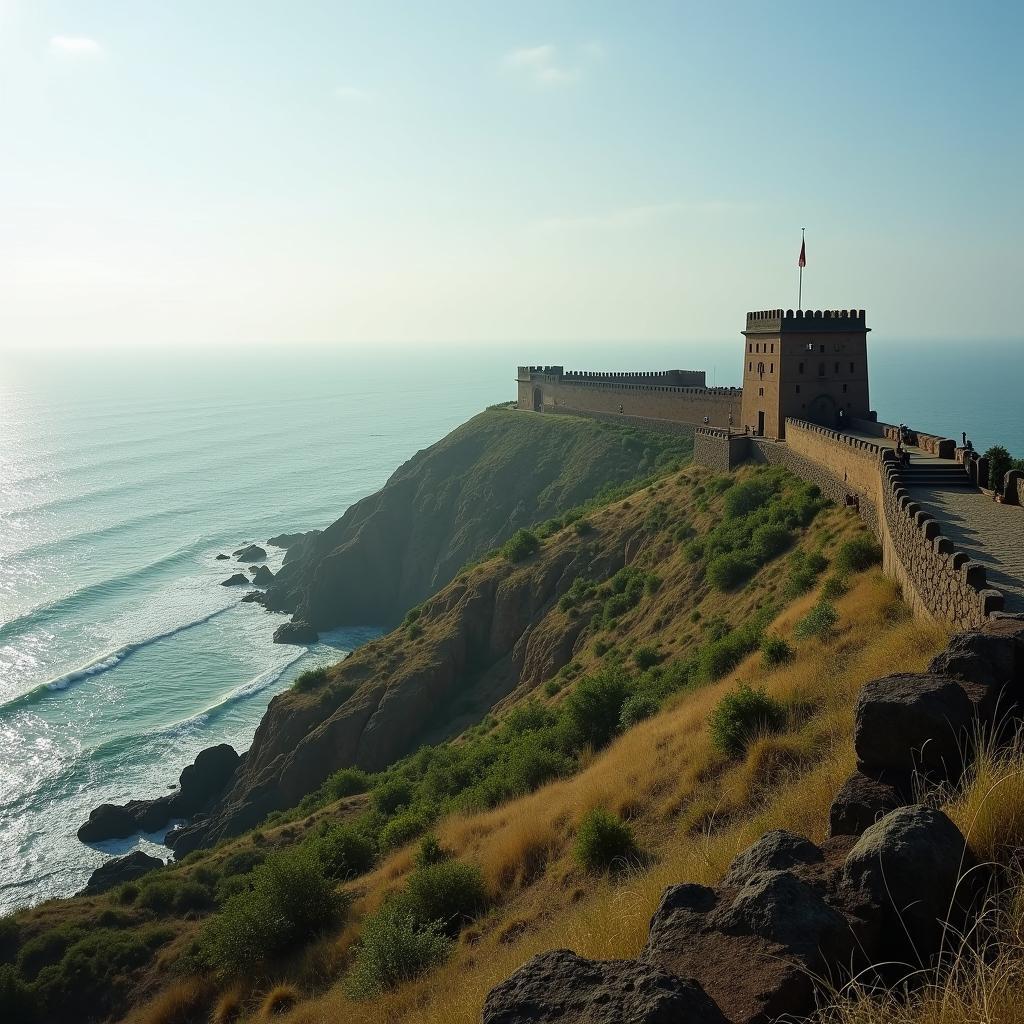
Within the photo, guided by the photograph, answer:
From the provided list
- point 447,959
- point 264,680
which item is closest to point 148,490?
point 264,680

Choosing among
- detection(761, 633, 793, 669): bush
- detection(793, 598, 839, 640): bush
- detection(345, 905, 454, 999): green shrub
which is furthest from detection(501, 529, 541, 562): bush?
detection(345, 905, 454, 999): green shrub

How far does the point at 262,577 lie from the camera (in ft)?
238

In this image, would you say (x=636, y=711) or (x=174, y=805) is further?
(x=174, y=805)

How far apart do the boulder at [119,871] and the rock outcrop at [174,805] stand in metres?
2.85

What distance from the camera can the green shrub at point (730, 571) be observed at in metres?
28.8

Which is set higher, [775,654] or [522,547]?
[775,654]

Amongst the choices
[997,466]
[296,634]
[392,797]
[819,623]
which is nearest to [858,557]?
[997,466]

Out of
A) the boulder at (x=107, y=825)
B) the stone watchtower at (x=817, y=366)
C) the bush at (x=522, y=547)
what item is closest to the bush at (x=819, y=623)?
the stone watchtower at (x=817, y=366)

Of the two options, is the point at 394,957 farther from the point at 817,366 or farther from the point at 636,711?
the point at 817,366

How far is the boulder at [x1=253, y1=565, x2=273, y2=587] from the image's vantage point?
236 feet

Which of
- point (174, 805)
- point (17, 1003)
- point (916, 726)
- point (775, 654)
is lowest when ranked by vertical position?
point (174, 805)

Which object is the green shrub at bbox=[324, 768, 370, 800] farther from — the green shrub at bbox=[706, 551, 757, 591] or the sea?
the green shrub at bbox=[706, 551, 757, 591]

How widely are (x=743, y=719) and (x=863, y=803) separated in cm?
600

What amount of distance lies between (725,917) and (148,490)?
101728 mm
